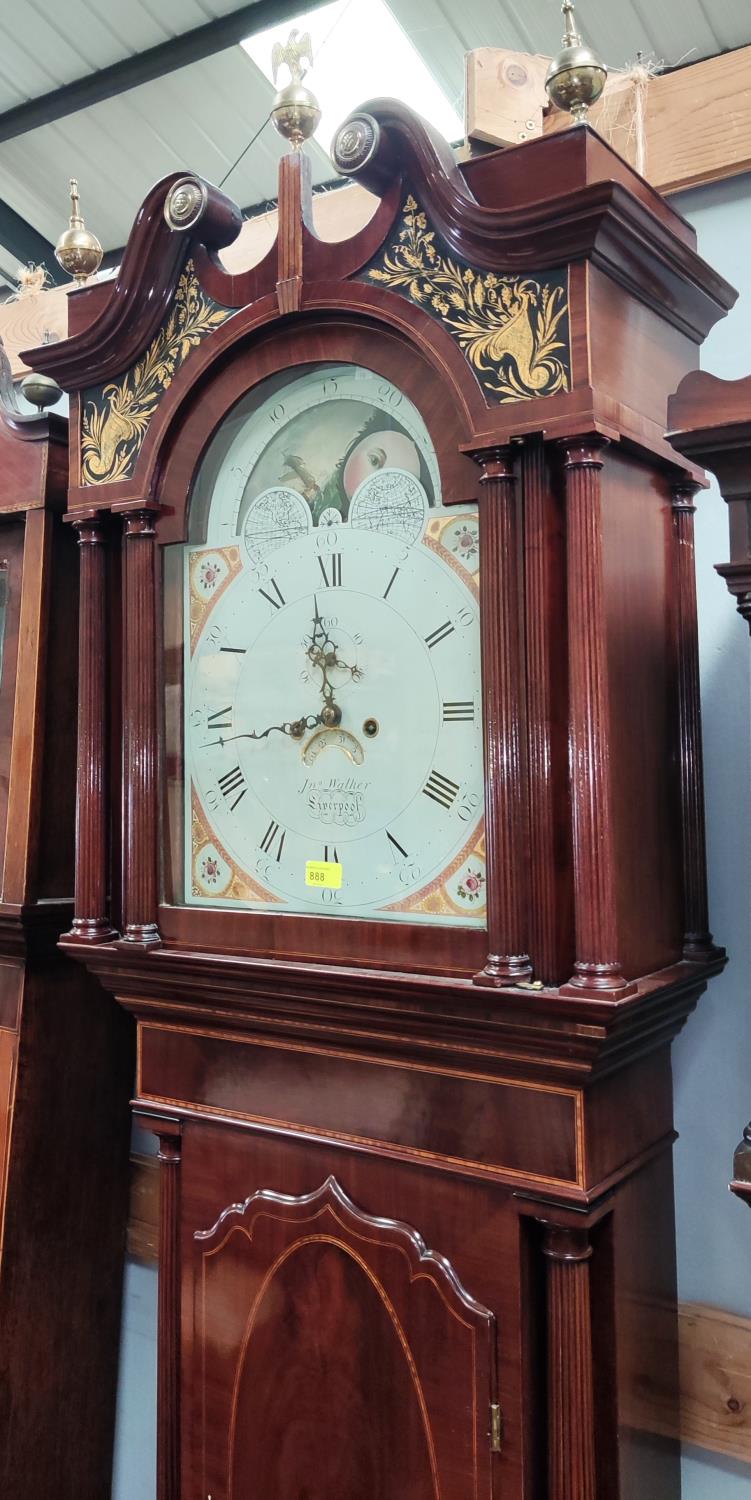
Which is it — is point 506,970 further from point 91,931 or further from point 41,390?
point 41,390

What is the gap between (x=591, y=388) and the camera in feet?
3.01

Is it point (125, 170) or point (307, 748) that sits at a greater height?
point (125, 170)

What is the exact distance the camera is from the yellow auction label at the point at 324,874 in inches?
42.4

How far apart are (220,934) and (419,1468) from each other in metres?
0.51

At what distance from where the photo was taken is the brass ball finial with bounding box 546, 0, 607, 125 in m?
0.95

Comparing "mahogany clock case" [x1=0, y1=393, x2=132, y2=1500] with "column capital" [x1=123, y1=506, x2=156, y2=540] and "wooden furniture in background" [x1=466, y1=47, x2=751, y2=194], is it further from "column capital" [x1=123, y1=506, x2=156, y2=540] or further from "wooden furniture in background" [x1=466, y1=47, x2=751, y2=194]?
Result: "wooden furniture in background" [x1=466, y1=47, x2=751, y2=194]

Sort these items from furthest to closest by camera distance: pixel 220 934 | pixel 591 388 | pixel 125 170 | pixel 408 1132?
pixel 125 170, pixel 220 934, pixel 408 1132, pixel 591 388

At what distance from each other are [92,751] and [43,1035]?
417mm

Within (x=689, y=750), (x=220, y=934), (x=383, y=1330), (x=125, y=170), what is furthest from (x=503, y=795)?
(x=125, y=170)

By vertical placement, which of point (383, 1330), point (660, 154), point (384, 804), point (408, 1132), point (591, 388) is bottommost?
point (383, 1330)

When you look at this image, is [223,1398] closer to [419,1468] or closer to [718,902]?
[419,1468]

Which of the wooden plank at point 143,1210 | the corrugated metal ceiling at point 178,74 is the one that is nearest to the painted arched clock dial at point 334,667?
the wooden plank at point 143,1210

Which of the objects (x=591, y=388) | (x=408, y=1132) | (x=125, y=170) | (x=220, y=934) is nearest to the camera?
(x=591, y=388)

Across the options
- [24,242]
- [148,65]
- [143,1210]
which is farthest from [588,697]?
[24,242]
